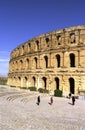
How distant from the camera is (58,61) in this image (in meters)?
37.2

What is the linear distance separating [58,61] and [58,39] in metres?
3.70

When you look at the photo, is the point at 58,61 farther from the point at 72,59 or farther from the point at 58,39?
the point at 58,39

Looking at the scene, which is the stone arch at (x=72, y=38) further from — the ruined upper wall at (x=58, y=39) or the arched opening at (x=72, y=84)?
the arched opening at (x=72, y=84)

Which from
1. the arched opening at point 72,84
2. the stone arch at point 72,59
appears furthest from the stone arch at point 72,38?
the arched opening at point 72,84

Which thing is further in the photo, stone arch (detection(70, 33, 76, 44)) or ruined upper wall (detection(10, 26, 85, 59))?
stone arch (detection(70, 33, 76, 44))

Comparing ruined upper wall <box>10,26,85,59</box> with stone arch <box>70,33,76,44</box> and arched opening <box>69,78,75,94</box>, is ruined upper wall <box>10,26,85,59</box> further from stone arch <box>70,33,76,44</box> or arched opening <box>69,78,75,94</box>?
arched opening <box>69,78,75,94</box>

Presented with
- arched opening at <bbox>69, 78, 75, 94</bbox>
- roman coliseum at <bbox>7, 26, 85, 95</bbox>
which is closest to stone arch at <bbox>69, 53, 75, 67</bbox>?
roman coliseum at <bbox>7, 26, 85, 95</bbox>

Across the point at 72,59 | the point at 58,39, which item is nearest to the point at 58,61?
the point at 72,59

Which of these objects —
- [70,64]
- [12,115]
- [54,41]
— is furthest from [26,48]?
[12,115]

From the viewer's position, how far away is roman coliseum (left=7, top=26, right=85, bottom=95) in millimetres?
33750

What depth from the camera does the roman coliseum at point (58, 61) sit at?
33.8 metres

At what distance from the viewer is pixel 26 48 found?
146 ft

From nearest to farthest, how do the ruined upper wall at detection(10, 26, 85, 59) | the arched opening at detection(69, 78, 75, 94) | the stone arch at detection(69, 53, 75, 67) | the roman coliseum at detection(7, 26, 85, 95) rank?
the roman coliseum at detection(7, 26, 85, 95) < the ruined upper wall at detection(10, 26, 85, 59) < the arched opening at detection(69, 78, 75, 94) < the stone arch at detection(69, 53, 75, 67)

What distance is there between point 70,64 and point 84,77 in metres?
3.46
